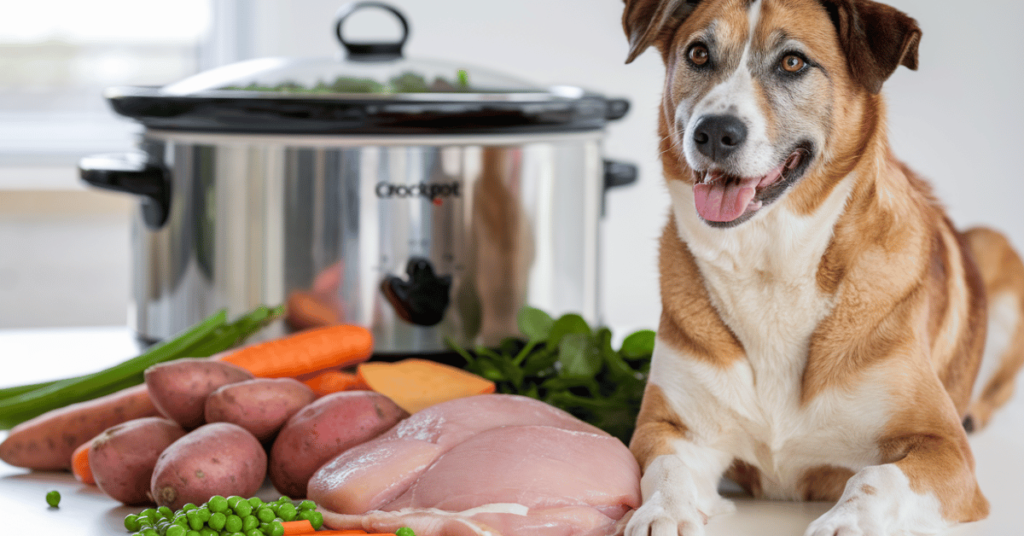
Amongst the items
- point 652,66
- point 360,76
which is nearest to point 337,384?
point 360,76

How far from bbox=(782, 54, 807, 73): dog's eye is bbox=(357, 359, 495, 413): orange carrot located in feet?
1.81

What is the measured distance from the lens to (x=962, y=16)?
9.04ft

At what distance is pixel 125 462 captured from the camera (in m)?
1.04

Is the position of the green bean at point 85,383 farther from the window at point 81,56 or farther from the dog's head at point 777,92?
the window at point 81,56

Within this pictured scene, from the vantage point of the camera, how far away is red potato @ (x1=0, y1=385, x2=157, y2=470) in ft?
3.92

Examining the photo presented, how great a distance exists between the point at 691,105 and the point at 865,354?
1.08 ft

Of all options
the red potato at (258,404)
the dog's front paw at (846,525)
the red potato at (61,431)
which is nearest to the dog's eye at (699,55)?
the dog's front paw at (846,525)

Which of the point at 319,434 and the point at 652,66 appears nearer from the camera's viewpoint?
the point at 319,434

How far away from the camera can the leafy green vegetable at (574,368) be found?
1262 millimetres

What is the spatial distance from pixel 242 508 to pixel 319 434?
183 millimetres

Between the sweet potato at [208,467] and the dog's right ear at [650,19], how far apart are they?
62 centimetres

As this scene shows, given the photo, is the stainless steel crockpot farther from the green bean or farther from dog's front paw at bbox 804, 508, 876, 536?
dog's front paw at bbox 804, 508, 876, 536

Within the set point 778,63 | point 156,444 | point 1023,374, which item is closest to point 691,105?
point 778,63

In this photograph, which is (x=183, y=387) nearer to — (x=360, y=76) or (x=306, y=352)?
(x=306, y=352)
